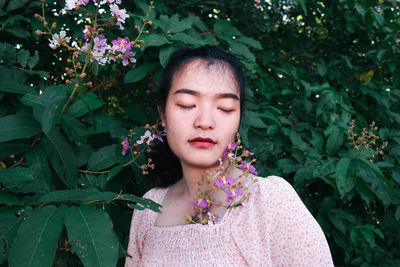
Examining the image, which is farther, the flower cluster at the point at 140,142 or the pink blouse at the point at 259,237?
the flower cluster at the point at 140,142

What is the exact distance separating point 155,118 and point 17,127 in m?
0.59

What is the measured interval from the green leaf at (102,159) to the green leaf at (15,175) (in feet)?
1.18

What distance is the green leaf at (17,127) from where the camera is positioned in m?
1.11

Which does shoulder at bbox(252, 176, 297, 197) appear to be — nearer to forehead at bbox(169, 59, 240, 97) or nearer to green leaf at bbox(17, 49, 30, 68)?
forehead at bbox(169, 59, 240, 97)

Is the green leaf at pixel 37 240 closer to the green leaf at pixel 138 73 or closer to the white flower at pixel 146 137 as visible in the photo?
the white flower at pixel 146 137

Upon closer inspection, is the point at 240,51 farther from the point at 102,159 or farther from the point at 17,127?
the point at 17,127

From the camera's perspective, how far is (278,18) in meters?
2.66

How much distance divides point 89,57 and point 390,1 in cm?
197

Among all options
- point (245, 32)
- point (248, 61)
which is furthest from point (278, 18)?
point (248, 61)

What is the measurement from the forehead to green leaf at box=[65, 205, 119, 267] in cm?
52

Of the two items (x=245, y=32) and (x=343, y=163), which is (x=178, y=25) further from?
(x=245, y=32)

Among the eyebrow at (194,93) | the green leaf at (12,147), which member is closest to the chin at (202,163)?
the eyebrow at (194,93)

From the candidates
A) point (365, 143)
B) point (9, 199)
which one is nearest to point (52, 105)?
point (9, 199)

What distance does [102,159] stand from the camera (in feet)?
4.35
